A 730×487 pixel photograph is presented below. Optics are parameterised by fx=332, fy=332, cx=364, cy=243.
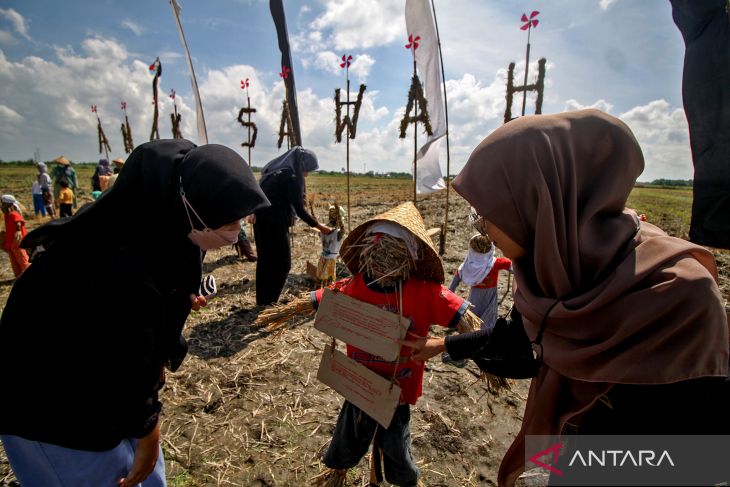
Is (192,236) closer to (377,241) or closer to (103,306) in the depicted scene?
(103,306)

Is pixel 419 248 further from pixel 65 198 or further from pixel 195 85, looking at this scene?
pixel 65 198

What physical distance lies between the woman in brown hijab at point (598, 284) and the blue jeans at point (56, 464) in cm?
203

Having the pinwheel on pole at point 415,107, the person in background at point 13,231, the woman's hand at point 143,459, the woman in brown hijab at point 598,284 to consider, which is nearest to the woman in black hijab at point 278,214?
the pinwheel on pole at point 415,107

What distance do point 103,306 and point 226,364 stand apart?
363cm

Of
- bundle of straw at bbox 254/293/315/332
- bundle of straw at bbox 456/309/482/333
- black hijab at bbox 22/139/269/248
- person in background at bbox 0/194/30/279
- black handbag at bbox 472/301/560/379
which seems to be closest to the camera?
black hijab at bbox 22/139/269/248

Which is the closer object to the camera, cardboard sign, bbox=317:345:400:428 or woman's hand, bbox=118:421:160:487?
woman's hand, bbox=118:421:160:487

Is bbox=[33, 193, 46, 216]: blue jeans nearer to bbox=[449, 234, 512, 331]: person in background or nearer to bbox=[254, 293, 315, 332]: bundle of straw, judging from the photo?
bbox=[254, 293, 315, 332]: bundle of straw

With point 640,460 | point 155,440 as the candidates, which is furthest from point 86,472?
point 640,460

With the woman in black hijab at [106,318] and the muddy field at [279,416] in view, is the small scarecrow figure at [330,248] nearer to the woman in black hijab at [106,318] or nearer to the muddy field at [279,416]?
the muddy field at [279,416]

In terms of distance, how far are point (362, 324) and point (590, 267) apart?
4.16 feet

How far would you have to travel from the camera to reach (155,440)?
1.67m

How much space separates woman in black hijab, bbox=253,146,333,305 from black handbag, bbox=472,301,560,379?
173 inches

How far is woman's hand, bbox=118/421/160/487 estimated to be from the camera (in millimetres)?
1637

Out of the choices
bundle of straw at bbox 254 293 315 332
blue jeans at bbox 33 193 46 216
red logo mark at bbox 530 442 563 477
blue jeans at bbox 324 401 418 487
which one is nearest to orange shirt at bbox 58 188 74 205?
blue jeans at bbox 33 193 46 216
